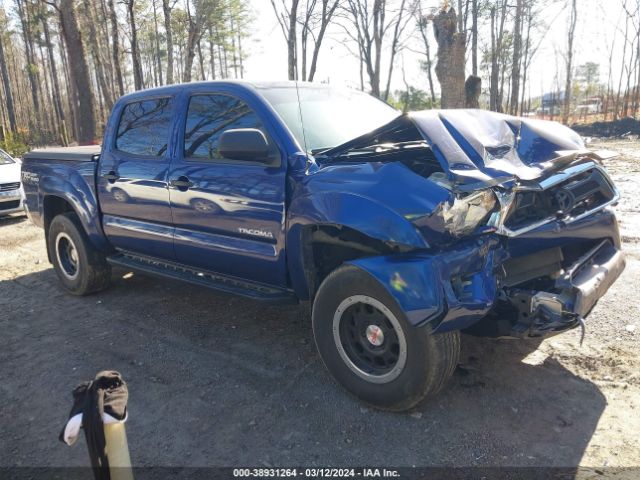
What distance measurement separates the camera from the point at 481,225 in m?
2.87

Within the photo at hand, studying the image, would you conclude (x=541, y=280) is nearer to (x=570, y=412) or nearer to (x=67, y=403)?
(x=570, y=412)

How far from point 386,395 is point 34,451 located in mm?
1981

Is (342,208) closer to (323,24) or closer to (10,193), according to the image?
(10,193)

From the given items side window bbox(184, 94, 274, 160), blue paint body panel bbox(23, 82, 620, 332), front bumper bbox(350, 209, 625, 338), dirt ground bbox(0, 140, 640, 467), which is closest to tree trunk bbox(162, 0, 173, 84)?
blue paint body panel bbox(23, 82, 620, 332)

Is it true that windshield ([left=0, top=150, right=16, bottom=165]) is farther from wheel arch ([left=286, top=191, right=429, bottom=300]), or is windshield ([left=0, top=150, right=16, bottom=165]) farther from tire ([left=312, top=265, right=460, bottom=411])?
tire ([left=312, top=265, right=460, bottom=411])

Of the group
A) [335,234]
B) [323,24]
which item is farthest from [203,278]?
[323,24]

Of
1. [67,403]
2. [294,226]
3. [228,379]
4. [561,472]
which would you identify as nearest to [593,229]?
[561,472]

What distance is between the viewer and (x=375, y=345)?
3.11 meters

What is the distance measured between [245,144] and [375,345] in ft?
4.97

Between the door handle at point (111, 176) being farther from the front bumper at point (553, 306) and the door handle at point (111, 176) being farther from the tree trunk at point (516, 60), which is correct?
the tree trunk at point (516, 60)

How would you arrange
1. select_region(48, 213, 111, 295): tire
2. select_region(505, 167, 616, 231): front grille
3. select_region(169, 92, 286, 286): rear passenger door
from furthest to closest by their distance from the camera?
select_region(48, 213, 111, 295): tire → select_region(169, 92, 286, 286): rear passenger door → select_region(505, 167, 616, 231): front grille

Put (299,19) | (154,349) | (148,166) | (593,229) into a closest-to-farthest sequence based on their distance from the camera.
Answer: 1. (593,229)
2. (154,349)
3. (148,166)
4. (299,19)

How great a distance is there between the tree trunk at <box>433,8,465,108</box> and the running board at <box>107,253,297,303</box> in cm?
849

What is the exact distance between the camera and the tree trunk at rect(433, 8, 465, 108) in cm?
1093
